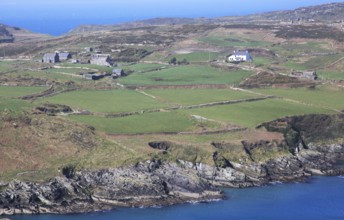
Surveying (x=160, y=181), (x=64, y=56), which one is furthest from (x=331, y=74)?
(x=160, y=181)

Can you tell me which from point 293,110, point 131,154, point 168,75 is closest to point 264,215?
point 131,154

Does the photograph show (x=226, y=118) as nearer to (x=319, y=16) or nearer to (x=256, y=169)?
(x=256, y=169)

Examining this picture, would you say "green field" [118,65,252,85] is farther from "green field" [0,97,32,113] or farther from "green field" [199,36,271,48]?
"green field" [199,36,271,48]

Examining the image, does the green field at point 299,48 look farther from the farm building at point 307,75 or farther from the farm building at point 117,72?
the farm building at point 117,72

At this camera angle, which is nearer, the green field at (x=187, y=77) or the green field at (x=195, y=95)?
the green field at (x=195, y=95)

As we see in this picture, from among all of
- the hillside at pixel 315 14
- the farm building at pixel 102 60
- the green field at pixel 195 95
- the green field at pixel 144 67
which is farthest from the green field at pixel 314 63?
the hillside at pixel 315 14

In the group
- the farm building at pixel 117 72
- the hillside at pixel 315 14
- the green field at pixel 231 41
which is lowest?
the farm building at pixel 117 72

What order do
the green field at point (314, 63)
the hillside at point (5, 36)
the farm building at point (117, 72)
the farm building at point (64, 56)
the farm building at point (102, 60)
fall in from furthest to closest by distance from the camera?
1. the hillside at point (5, 36)
2. the farm building at point (64, 56)
3. the farm building at point (102, 60)
4. the green field at point (314, 63)
5. the farm building at point (117, 72)

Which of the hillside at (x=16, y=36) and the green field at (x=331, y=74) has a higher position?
the hillside at (x=16, y=36)
